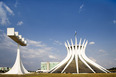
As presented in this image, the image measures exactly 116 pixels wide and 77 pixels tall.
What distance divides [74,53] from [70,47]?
6.22 ft

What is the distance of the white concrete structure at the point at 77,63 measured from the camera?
2366 cm

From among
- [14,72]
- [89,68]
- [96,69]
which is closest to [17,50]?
[14,72]

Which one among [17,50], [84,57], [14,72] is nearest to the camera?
[14,72]

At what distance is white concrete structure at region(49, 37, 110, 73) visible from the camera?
2366 cm

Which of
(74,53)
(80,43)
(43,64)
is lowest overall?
(43,64)

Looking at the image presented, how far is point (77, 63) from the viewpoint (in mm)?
23688

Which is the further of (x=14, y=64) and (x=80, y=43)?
(x=80, y=43)

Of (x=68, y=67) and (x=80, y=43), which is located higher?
(x=80, y=43)

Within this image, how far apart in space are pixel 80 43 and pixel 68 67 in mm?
7230

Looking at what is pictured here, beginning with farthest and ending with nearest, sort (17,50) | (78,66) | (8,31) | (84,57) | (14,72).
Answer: (84,57), (78,66), (17,50), (14,72), (8,31)

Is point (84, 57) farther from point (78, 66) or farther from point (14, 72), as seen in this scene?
point (14, 72)

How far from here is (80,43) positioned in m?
29.0

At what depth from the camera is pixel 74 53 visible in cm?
2859

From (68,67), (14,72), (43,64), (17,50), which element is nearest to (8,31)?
(17,50)
